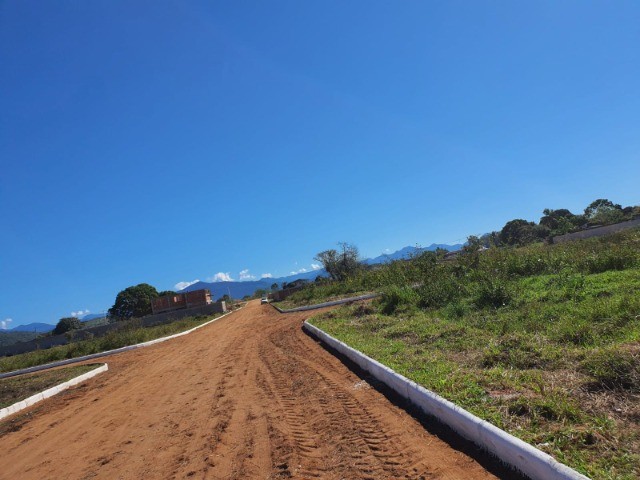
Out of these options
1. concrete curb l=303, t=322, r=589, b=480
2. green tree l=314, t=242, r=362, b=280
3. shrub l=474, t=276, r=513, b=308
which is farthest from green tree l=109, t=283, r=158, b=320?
concrete curb l=303, t=322, r=589, b=480

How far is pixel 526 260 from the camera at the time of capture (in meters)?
14.1

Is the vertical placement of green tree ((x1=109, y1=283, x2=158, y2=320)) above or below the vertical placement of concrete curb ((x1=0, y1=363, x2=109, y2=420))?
above

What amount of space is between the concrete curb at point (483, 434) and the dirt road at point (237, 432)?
23 centimetres

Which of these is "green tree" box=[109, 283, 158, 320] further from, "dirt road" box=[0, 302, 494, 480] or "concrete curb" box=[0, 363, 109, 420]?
"dirt road" box=[0, 302, 494, 480]

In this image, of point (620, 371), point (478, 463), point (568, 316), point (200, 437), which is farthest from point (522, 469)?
point (568, 316)

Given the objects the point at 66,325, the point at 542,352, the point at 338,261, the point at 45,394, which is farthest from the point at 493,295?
the point at 66,325

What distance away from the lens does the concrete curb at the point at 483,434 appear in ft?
9.28

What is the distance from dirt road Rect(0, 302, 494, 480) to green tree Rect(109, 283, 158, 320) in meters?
71.8

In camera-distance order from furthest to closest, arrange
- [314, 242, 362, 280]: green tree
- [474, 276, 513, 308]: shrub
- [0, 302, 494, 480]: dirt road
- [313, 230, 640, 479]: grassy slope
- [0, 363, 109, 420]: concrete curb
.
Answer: [314, 242, 362, 280]: green tree
[474, 276, 513, 308]: shrub
[0, 363, 109, 420]: concrete curb
[0, 302, 494, 480]: dirt road
[313, 230, 640, 479]: grassy slope

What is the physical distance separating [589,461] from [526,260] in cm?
1239

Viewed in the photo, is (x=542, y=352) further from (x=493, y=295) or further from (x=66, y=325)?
(x=66, y=325)

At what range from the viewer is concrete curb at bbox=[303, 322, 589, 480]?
283cm

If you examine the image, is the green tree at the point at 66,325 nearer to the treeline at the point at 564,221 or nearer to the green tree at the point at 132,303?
the green tree at the point at 132,303

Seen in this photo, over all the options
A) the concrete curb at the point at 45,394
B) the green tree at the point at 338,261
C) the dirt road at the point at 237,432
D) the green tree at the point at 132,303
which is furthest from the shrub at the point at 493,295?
the green tree at the point at 132,303
